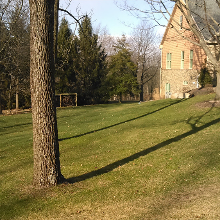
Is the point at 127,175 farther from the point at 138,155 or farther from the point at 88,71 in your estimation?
the point at 88,71

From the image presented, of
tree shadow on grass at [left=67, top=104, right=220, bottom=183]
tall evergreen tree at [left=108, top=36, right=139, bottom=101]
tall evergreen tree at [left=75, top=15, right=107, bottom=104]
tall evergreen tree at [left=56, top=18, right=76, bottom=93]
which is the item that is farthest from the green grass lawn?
tall evergreen tree at [left=108, top=36, right=139, bottom=101]

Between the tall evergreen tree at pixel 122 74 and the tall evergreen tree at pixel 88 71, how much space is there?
4.74 ft

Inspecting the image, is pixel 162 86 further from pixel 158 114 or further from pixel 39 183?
pixel 39 183

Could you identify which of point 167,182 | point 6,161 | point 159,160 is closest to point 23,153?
point 6,161


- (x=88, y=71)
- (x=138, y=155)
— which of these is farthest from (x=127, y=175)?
(x=88, y=71)

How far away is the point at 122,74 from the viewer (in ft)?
121

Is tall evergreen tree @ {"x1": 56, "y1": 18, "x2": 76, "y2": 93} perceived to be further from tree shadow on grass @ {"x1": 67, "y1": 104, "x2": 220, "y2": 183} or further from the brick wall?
tree shadow on grass @ {"x1": 67, "y1": 104, "x2": 220, "y2": 183}

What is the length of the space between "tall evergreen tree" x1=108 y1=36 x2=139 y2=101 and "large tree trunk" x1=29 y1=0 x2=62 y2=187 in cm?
2464

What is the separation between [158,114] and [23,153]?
8274 mm

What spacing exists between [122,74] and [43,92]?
3151cm

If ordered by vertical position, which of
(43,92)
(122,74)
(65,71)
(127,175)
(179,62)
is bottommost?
(127,175)

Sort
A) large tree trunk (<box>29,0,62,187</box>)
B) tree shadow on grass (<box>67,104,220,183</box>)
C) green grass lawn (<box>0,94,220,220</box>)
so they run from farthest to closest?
1. tree shadow on grass (<box>67,104,220,183</box>)
2. large tree trunk (<box>29,0,62,187</box>)
3. green grass lawn (<box>0,94,220,220</box>)

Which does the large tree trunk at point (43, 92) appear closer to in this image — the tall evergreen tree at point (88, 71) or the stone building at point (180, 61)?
the stone building at point (180, 61)

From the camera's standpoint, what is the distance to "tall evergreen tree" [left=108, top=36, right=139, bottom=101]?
102ft
